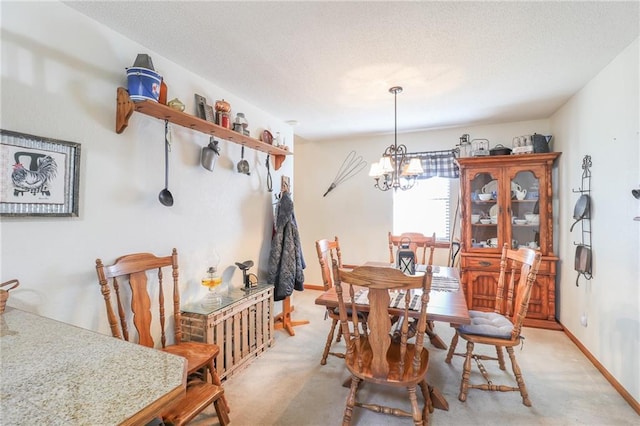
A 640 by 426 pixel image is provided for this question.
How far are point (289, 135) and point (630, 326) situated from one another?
3452 millimetres

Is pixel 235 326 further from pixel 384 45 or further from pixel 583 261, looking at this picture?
pixel 583 261

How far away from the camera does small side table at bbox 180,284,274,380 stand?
207 centimetres

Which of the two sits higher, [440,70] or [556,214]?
[440,70]

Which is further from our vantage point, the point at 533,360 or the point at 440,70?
the point at 533,360

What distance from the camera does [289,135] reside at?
3.68 meters

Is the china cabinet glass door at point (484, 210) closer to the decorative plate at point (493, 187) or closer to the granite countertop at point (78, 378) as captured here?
the decorative plate at point (493, 187)

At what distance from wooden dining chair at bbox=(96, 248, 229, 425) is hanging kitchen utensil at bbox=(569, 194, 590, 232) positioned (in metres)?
3.08

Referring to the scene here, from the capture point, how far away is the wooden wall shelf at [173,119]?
5.57ft

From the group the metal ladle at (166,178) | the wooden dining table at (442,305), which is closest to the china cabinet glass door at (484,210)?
the wooden dining table at (442,305)

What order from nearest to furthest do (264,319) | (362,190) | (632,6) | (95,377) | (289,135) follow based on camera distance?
(95,377), (632,6), (264,319), (289,135), (362,190)

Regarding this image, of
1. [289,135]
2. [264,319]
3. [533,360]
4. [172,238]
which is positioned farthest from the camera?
[289,135]

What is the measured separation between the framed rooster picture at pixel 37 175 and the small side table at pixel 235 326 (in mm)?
Answer: 1019

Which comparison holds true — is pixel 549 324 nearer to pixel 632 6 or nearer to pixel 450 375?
pixel 450 375

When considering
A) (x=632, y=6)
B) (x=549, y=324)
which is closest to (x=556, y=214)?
(x=549, y=324)
